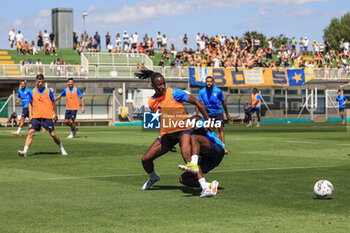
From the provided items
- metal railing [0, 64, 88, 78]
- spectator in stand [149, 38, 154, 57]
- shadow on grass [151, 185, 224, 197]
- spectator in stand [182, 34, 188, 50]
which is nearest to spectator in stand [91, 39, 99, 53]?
spectator in stand [149, 38, 154, 57]

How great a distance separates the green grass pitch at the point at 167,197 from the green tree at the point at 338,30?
378 feet

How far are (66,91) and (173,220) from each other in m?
19.1

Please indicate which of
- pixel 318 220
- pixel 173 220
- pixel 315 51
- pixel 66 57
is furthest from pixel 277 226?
pixel 315 51

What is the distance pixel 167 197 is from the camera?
977 centimetres

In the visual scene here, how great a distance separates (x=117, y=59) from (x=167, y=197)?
4333 cm

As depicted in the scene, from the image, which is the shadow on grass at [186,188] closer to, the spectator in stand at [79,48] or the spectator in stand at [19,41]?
the spectator in stand at [19,41]

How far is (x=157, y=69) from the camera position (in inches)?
1948

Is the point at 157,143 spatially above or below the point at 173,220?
above

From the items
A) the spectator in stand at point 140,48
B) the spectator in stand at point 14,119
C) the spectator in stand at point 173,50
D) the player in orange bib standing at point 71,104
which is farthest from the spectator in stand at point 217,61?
the player in orange bib standing at point 71,104

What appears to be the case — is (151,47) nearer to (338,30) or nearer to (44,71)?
(44,71)

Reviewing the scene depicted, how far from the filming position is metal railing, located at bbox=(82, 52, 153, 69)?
51562 millimetres

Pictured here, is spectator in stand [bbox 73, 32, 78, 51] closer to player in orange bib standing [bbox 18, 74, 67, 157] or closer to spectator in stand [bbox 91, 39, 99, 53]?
spectator in stand [bbox 91, 39, 99, 53]

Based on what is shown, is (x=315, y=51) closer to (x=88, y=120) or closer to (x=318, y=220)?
(x=88, y=120)

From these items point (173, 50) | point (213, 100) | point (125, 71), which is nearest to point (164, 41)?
point (173, 50)
